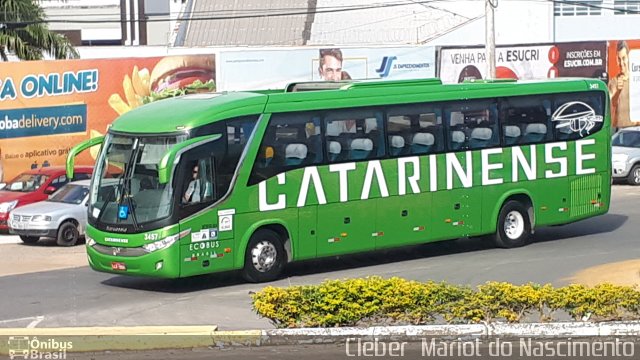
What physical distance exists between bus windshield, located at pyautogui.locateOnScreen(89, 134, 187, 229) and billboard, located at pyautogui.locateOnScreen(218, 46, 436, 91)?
723 inches

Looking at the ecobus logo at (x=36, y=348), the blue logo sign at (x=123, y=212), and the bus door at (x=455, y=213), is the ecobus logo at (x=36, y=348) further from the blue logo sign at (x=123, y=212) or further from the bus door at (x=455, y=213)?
the bus door at (x=455, y=213)

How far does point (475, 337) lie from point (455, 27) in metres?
45.7

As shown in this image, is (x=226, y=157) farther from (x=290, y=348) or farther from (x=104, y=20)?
(x=104, y=20)

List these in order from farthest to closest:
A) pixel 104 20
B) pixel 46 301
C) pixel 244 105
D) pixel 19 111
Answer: pixel 104 20 → pixel 19 111 → pixel 244 105 → pixel 46 301

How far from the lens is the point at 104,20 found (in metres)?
79.9

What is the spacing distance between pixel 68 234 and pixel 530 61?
22557mm

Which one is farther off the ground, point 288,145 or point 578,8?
point 578,8

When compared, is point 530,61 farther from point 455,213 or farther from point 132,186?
point 132,186

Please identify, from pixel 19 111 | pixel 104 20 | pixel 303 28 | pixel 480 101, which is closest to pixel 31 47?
pixel 19 111

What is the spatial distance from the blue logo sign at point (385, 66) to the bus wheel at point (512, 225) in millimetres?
17995

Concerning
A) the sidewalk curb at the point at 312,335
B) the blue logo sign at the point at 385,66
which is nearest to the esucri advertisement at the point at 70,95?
the blue logo sign at the point at 385,66

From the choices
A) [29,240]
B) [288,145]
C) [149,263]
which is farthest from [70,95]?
[149,263]

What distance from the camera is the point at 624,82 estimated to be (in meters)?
42.2

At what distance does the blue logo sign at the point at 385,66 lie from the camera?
38.0 m
